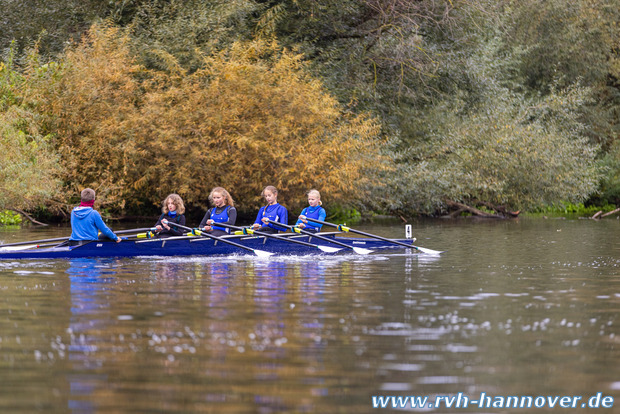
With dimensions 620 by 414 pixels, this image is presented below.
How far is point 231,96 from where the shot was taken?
90.4ft

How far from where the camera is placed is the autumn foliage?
90.8 ft

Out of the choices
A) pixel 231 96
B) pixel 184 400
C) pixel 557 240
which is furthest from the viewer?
pixel 231 96

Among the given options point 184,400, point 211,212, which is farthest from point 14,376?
point 211,212

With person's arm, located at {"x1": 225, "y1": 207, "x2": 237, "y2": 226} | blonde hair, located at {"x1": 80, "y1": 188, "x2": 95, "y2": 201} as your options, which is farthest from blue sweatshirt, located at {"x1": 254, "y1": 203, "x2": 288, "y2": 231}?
blonde hair, located at {"x1": 80, "y1": 188, "x2": 95, "y2": 201}

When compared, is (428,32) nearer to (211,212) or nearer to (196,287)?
(211,212)

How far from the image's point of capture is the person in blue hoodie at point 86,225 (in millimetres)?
15430

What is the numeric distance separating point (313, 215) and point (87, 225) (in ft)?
16.8

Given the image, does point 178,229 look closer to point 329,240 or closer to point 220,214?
point 220,214

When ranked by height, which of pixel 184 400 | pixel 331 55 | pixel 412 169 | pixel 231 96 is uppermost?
pixel 331 55

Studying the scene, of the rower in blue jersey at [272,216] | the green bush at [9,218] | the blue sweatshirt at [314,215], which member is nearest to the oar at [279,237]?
the rower in blue jersey at [272,216]

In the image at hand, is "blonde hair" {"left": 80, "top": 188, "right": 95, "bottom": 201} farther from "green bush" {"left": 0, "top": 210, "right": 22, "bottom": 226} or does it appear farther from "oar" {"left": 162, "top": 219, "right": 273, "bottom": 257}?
"green bush" {"left": 0, "top": 210, "right": 22, "bottom": 226}

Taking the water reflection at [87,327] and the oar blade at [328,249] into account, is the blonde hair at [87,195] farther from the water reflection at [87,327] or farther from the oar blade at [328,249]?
the oar blade at [328,249]

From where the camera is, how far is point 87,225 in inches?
616

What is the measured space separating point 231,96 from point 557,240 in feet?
34.8
